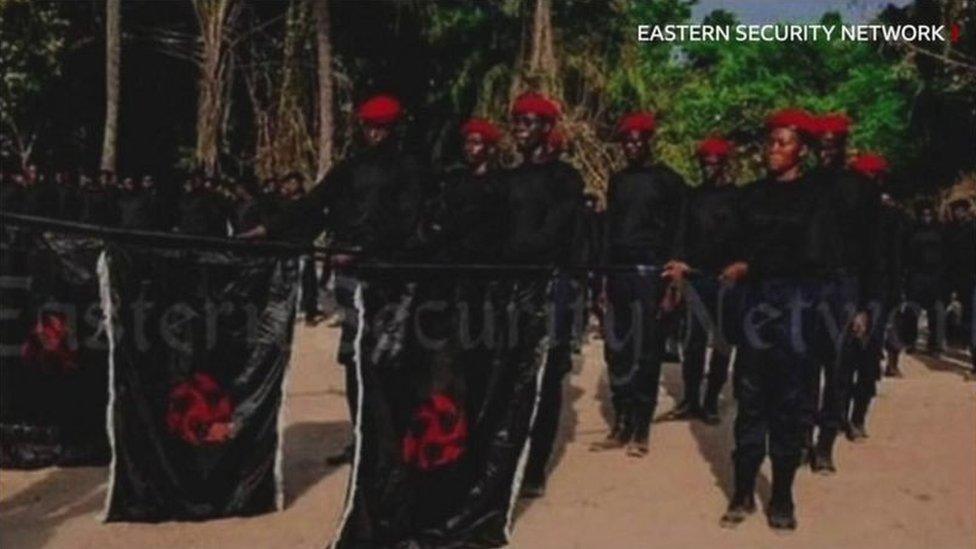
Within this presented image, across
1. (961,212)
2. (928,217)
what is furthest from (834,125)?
(928,217)

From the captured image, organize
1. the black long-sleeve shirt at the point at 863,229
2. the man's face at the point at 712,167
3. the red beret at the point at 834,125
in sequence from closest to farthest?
the red beret at the point at 834,125 < the black long-sleeve shirt at the point at 863,229 < the man's face at the point at 712,167

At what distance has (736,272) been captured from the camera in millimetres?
6926

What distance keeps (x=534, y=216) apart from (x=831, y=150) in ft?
5.88

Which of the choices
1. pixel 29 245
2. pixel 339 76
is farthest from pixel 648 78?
pixel 29 245

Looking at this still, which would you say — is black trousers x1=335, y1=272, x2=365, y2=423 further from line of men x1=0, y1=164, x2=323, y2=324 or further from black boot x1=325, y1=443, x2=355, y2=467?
line of men x1=0, y1=164, x2=323, y2=324

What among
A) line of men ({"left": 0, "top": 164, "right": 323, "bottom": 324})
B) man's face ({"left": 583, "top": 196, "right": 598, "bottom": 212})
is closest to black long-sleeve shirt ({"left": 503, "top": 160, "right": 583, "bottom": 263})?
man's face ({"left": 583, "top": 196, "right": 598, "bottom": 212})

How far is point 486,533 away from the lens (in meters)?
6.47

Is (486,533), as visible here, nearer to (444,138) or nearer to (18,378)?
(18,378)

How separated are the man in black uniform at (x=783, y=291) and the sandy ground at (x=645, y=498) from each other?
48cm

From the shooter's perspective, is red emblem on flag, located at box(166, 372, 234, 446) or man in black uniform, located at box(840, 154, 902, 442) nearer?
red emblem on flag, located at box(166, 372, 234, 446)

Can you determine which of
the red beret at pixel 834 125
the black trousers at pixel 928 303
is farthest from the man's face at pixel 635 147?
the black trousers at pixel 928 303

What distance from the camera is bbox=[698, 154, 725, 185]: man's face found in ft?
31.8

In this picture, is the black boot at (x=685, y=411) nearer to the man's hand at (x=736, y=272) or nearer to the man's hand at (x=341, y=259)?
the man's hand at (x=736, y=272)

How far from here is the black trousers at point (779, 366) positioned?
682cm
